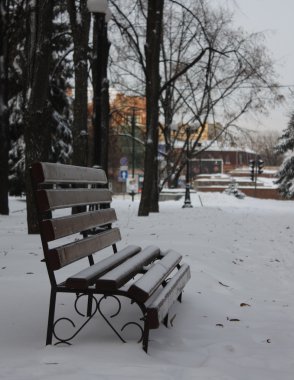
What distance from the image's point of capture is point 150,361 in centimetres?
324

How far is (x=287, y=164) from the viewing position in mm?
43906

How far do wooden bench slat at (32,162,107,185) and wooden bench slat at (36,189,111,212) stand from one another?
3.0 inches

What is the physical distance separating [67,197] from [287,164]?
41700 mm

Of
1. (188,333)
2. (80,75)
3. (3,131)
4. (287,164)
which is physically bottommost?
(188,333)

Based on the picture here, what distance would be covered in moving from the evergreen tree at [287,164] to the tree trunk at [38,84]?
117 ft

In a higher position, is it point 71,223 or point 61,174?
point 61,174

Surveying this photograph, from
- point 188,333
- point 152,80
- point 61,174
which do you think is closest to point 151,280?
point 188,333

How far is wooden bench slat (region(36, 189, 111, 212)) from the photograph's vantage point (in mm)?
3457

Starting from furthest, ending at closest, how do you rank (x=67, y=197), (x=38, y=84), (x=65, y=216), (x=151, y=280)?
(x=38, y=84), (x=67, y=197), (x=65, y=216), (x=151, y=280)

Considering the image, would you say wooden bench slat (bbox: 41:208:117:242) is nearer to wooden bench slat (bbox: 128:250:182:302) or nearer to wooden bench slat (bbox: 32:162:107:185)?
wooden bench slat (bbox: 32:162:107:185)

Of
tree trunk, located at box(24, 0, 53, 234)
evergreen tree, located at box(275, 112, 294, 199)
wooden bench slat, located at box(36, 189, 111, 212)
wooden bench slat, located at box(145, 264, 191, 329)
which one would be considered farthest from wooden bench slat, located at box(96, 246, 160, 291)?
evergreen tree, located at box(275, 112, 294, 199)

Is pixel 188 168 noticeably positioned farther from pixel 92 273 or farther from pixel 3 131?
pixel 92 273

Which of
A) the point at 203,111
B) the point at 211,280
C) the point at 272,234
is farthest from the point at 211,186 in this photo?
the point at 211,280

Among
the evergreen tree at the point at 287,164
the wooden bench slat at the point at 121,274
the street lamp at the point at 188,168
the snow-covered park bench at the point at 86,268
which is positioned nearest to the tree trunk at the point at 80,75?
the snow-covered park bench at the point at 86,268
